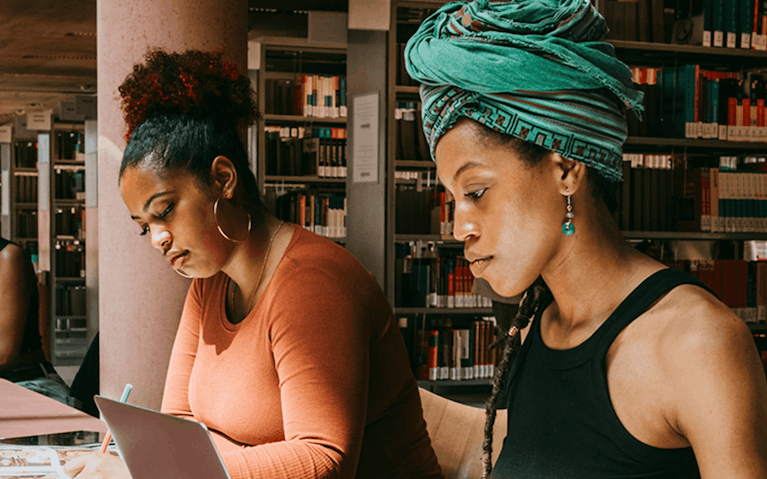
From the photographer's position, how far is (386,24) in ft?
13.0

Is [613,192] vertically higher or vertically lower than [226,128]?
lower

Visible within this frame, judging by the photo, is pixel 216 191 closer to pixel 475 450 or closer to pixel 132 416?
pixel 132 416

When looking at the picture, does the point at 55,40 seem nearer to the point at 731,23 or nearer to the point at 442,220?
the point at 442,220

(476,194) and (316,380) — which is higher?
(476,194)

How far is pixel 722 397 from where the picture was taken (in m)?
0.70

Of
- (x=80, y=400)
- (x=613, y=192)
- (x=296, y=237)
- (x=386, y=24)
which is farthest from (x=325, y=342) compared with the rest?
(x=386, y=24)

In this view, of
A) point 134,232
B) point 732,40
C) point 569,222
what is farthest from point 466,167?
point 732,40

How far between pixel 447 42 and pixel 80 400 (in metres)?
1.82

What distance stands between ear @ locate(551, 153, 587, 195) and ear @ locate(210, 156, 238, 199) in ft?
2.46

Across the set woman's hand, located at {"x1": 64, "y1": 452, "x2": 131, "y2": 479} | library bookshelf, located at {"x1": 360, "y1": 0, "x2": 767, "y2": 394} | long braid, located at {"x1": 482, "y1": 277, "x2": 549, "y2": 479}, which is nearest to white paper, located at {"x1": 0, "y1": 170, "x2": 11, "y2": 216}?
library bookshelf, located at {"x1": 360, "y1": 0, "x2": 767, "y2": 394}

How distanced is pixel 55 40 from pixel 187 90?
6.00 m

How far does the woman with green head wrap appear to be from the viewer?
794 millimetres

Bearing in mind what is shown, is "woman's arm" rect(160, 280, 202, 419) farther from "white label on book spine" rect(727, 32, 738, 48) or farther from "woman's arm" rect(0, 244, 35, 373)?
"white label on book spine" rect(727, 32, 738, 48)

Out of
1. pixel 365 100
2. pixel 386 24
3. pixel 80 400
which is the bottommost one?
pixel 80 400
